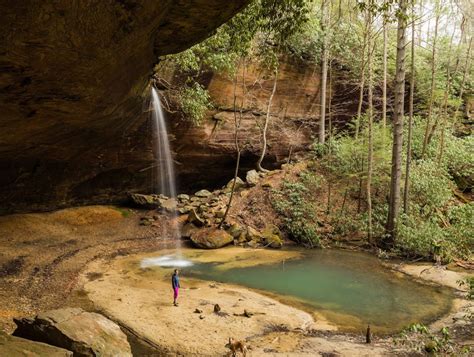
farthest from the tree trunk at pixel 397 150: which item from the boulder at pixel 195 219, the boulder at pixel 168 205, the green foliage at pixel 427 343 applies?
the boulder at pixel 168 205

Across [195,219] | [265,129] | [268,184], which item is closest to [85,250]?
[195,219]

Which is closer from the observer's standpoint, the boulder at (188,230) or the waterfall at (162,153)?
the boulder at (188,230)

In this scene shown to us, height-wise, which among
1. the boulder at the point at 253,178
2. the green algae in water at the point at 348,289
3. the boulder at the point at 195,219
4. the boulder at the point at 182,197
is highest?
the boulder at the point at 253,178

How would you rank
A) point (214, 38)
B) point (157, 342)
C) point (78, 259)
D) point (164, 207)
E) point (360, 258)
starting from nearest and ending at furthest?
point (157, 342), point (214, 38), point (78, 259), point (360, 258), point (164, 207)

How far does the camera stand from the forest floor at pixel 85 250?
8734 mm

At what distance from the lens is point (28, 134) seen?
11688 mm

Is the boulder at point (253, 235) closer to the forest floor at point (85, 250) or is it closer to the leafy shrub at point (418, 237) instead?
the forest floor at point (85, 250)

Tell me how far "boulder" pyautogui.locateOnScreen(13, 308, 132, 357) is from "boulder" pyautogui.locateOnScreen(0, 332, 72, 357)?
0.72m

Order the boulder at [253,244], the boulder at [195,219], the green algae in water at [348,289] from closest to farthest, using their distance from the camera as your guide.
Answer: the green algae in water at [348,289] < the boulder at [253,244] < the boulder at [195,219]

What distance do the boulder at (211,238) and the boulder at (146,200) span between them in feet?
12.9

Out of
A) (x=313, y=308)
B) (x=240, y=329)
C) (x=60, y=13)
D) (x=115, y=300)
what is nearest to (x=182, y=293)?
(x=115, y=300)

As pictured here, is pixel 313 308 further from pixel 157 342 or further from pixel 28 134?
pixel 28 134

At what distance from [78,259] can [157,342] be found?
7.51 metres

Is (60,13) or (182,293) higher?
(60,13)
